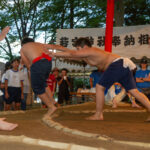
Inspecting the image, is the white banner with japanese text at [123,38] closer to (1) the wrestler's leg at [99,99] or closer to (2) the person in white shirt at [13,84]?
(2) the person in white shirt at [13,84]

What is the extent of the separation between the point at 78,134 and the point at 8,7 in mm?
11380

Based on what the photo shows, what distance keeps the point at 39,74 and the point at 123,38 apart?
378 centimetres

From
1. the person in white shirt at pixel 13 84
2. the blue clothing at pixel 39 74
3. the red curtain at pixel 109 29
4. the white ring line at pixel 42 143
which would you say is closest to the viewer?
the white ring line at pixel 42 143

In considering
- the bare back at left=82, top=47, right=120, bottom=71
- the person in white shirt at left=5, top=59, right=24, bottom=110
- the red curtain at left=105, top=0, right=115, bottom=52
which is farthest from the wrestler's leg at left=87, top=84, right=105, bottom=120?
the red curtain at left=105, top=0, right=115, bottom=52

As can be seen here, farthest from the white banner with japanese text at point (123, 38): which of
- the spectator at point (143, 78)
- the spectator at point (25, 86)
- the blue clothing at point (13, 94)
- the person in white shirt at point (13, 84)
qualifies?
the blue clothing at point (13, 94)

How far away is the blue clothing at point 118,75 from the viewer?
8.51 ft

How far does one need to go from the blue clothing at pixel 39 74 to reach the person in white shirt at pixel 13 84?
1596 mm

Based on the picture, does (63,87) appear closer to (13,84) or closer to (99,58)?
(13,84)

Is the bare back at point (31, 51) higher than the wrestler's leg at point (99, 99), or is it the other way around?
the bare back at point (31, 51)

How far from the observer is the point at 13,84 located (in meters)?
4.34

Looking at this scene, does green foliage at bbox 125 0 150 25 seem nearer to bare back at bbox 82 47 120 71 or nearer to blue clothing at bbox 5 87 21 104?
blue clothing at bbox 5 87 21 104

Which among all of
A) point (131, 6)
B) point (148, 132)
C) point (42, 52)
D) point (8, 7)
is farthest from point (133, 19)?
point (148, 132)

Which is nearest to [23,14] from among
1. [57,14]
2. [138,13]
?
[57,14]

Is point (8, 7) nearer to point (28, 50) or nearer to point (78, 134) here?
point (28, 50)
